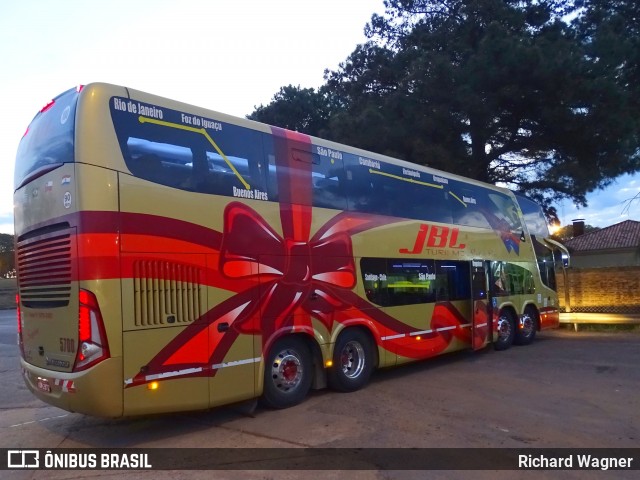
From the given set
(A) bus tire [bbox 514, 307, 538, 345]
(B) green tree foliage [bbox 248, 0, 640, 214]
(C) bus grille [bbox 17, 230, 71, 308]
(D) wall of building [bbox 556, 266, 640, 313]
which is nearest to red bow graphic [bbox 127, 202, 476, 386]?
(C) bus grille [bbox 17, 230, 71, 308]

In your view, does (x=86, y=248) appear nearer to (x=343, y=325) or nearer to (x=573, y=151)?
(x=343, y=325)

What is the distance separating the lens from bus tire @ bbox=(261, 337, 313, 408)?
7230mm

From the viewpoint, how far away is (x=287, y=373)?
7562mm

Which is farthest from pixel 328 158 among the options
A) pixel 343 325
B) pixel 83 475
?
pixel 83 475

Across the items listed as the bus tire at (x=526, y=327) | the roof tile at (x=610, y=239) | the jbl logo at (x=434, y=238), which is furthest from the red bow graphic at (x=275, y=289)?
the roof tile at (x=610, y=239)

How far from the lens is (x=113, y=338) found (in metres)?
5.55

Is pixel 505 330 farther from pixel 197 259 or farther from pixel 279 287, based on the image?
pixel 197 259

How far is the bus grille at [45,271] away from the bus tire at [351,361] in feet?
13.3

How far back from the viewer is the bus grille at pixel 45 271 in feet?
19.2

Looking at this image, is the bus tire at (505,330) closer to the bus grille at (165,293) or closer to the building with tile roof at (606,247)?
the bus grille at (165,293)

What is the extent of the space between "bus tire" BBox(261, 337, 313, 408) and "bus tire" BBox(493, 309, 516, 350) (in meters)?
6.50

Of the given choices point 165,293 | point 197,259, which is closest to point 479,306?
point 197,259

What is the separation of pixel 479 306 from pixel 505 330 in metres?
1.83

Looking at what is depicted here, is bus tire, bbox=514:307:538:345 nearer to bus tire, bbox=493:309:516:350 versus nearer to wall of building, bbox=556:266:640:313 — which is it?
bus tire, bbox=493:309:516:350
